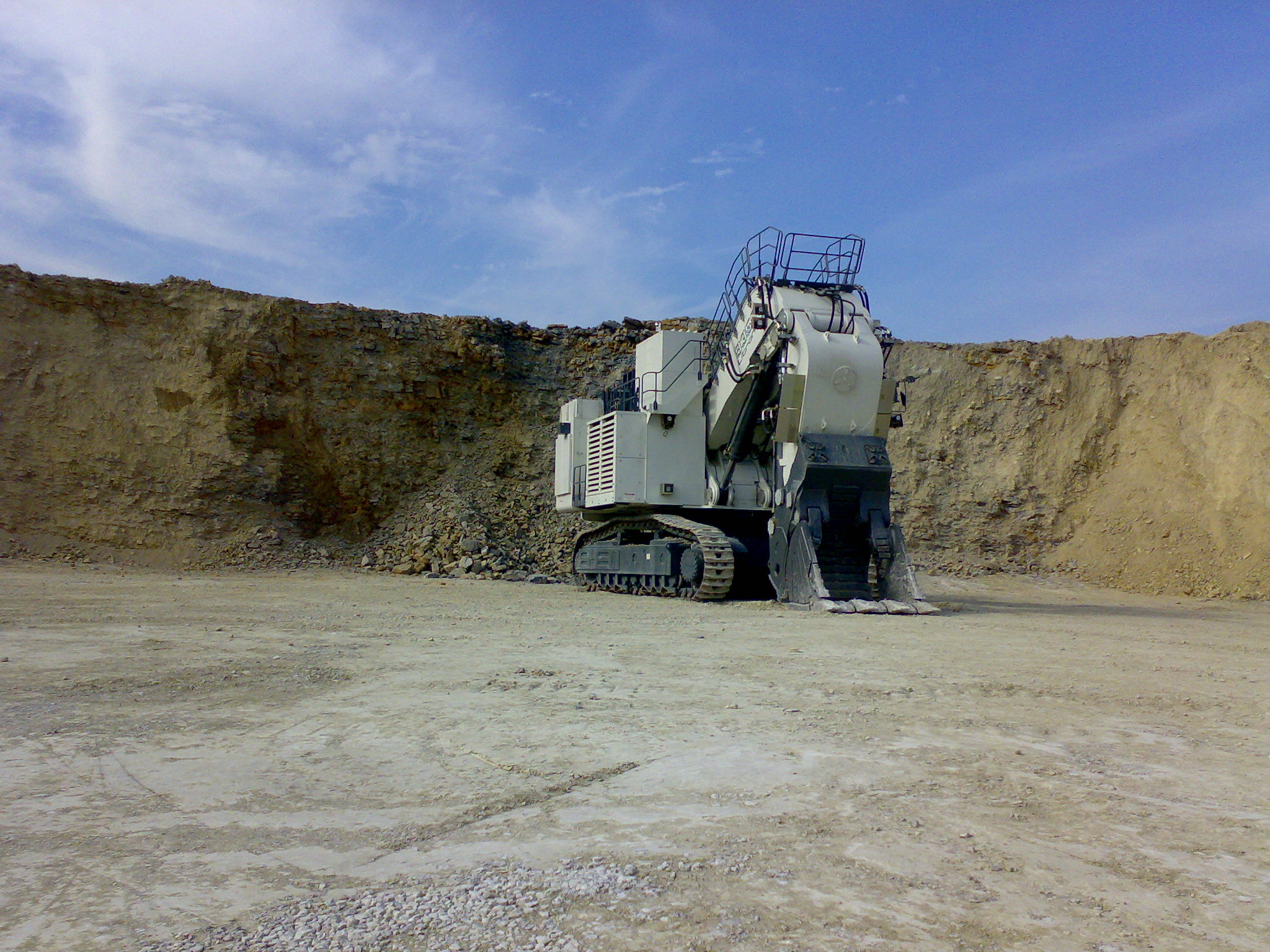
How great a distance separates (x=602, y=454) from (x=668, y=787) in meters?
12.1

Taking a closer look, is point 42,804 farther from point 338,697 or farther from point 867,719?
point 867,719

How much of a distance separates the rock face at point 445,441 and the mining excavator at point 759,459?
690cm

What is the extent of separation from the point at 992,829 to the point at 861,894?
822 millimetres

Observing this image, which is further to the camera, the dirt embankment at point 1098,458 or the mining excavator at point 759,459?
the dirt embankment at point 1098,458

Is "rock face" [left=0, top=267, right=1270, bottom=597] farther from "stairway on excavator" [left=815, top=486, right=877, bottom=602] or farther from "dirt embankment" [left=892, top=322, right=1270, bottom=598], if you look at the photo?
"stairway on excavator" [left=815, top=486, right=877, bottom=602]

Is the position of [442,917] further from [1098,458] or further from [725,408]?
[1098,458]

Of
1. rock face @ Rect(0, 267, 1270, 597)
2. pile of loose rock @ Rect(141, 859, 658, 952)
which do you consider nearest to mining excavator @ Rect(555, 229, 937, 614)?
rock face @ Rect(0, 267, 1270, 597)

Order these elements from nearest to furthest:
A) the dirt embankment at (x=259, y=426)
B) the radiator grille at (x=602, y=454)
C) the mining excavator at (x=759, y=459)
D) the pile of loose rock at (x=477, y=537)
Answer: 1. the mining excavator at (x=759, y=459)
2. the radiator grille at (x=602, y=454)
3. the pile of loose rock at (x=477, y=537)
4. the dirt embankment at (x=259, y=426)

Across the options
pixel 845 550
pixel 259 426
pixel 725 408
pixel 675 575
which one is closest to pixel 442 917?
pixel 845 550

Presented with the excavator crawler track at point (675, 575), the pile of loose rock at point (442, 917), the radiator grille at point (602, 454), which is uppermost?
the radiator grille at point (602, 454)

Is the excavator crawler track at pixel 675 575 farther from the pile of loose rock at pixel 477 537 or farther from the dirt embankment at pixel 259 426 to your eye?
the dirt embankment at pixel 259 426

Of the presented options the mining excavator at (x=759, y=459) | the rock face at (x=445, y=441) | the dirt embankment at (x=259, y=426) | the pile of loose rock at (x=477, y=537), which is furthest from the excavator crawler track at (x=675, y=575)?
the dirt embankment at (x=259, y=426)

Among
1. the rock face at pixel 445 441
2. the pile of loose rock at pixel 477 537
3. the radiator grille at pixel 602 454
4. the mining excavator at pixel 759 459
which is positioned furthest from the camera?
the rock face at pixel 445 441

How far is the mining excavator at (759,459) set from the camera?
1228cm
